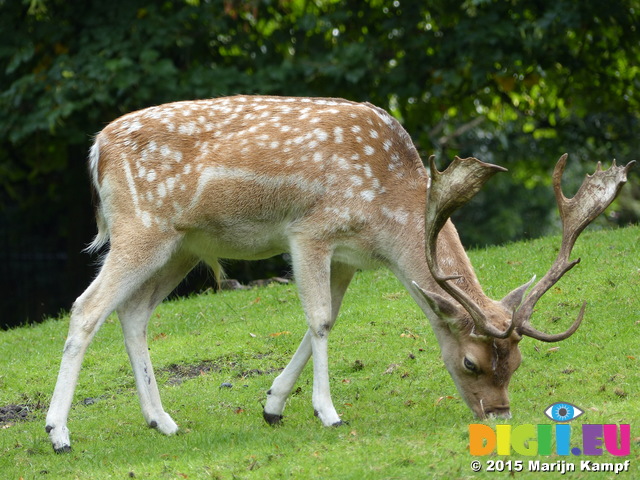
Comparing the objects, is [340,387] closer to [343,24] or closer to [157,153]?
[157,153]

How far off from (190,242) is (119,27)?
732 cm

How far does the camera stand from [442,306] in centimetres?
627

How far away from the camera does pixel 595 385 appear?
6.96 m

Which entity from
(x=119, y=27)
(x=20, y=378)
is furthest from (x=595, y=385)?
(x=119, y=27)

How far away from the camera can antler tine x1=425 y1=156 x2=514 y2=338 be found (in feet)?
19.7

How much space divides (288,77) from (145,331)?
7209 mm

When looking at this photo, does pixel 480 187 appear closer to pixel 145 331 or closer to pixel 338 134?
pixel 338 134

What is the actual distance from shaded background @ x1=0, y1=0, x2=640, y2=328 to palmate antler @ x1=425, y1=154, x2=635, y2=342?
234 inches

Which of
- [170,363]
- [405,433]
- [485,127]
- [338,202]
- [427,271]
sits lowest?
[485,127]

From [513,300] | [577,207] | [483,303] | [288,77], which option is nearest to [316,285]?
[483,303]

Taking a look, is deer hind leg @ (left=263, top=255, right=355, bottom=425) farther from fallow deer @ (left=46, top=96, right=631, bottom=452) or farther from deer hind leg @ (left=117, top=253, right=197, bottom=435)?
deer hind leg @ (left=117, top=253, right=197, bottom=435)

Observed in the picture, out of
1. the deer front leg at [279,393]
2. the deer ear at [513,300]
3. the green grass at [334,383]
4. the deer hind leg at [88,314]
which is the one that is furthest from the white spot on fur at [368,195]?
the green grass at [334,383]

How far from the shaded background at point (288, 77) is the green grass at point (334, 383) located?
8.91 ft

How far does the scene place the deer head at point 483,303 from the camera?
6016 millimetres
